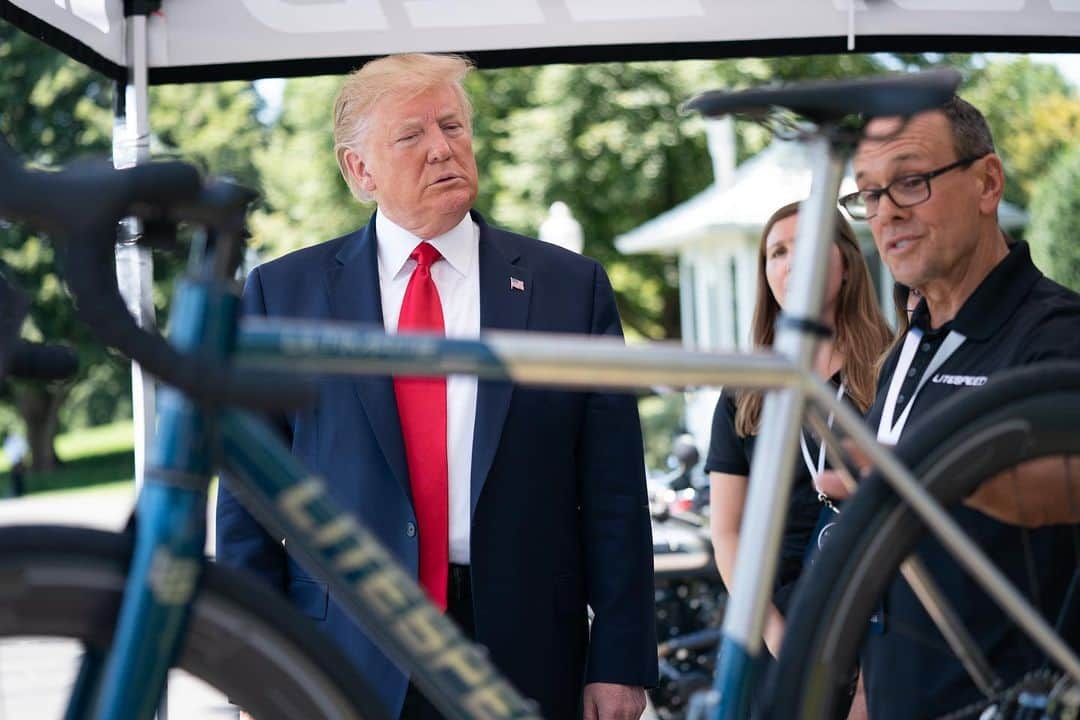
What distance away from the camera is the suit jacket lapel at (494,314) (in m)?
2.52

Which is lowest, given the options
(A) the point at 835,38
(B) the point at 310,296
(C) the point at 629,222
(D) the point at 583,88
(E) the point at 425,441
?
(E) the point at 425,441

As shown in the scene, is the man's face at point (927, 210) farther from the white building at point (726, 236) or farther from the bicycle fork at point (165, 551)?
the white building at point (726, 236)

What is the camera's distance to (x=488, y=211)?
22531 millimetres

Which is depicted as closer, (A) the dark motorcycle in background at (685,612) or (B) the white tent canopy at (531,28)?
(B) the white tent canopy at (531,28)

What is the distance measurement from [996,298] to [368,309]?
113 cm

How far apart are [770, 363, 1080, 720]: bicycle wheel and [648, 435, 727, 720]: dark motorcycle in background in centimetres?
356

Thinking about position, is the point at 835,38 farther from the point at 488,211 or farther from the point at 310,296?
the point at 488,211

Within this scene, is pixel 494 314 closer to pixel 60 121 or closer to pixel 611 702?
pixel 611 702

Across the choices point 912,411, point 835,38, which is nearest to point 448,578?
point 912,411

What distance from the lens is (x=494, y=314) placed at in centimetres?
263

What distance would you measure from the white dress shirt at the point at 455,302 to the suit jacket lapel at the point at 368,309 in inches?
1.2

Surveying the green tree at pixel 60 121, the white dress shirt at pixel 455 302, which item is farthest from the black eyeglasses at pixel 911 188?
the green tree at pixel 60 121

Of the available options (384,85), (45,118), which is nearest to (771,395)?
(384,85)

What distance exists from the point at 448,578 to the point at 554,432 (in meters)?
0.33
